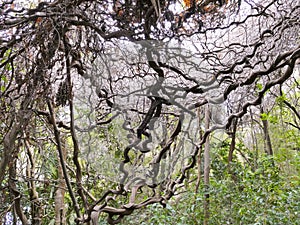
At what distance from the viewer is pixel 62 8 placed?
0.77 m

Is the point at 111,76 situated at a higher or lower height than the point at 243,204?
higher

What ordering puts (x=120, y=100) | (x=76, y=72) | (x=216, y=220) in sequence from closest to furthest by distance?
1. (x=120, y=100)
2. (x=76, y=72)
3. (x=216, y=220)

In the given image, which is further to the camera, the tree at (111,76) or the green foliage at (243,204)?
the green foliage at (243,204)

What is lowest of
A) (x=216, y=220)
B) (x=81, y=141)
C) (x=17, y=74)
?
(x=216, y=220)

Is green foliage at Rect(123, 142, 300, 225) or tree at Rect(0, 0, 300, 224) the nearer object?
tree at Rect(0, 0, 300, 224)

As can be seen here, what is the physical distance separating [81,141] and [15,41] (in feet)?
0.99

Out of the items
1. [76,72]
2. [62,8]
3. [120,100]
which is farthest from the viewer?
[76,72]

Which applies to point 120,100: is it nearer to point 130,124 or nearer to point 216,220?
point 130,124

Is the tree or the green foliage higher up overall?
the tree

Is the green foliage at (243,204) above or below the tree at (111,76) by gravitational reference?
below

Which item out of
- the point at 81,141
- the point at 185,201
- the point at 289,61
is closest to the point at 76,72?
the point at 81,141

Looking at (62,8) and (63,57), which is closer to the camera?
(62,8)

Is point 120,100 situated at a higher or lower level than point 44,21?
lower

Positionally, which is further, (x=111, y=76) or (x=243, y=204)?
(x=243, y=204)
